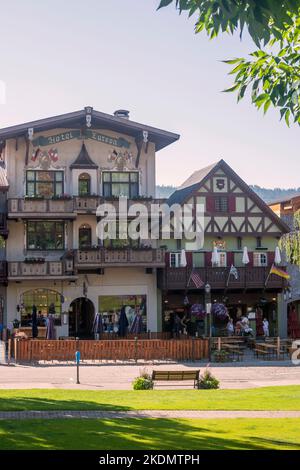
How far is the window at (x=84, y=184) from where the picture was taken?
41.2 meters

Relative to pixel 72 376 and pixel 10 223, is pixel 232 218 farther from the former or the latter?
pixel 72 376

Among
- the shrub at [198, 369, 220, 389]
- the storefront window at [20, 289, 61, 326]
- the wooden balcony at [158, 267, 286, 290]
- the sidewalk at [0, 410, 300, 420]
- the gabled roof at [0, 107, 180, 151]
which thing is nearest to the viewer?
the sidewalk at [0, 410, 300, 420]

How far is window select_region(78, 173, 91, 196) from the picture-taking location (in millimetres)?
41219

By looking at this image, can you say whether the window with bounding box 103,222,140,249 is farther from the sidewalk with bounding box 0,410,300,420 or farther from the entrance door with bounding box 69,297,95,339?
the sidewalk with bounding box 0,410,300,420

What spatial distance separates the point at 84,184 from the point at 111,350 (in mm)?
13408

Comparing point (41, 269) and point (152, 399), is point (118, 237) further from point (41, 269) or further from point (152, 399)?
point (152, 399)

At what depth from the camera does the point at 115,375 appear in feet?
87.1

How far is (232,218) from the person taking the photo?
1713 inches

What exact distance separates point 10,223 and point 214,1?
3335cm

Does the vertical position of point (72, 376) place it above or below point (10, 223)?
below

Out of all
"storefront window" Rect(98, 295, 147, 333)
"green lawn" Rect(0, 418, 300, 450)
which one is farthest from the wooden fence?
"green lawn" Rect(0, 418, 300, 450)

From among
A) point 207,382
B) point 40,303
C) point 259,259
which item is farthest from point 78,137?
point 207,382

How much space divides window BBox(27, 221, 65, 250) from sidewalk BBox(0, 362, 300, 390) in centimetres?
1213
